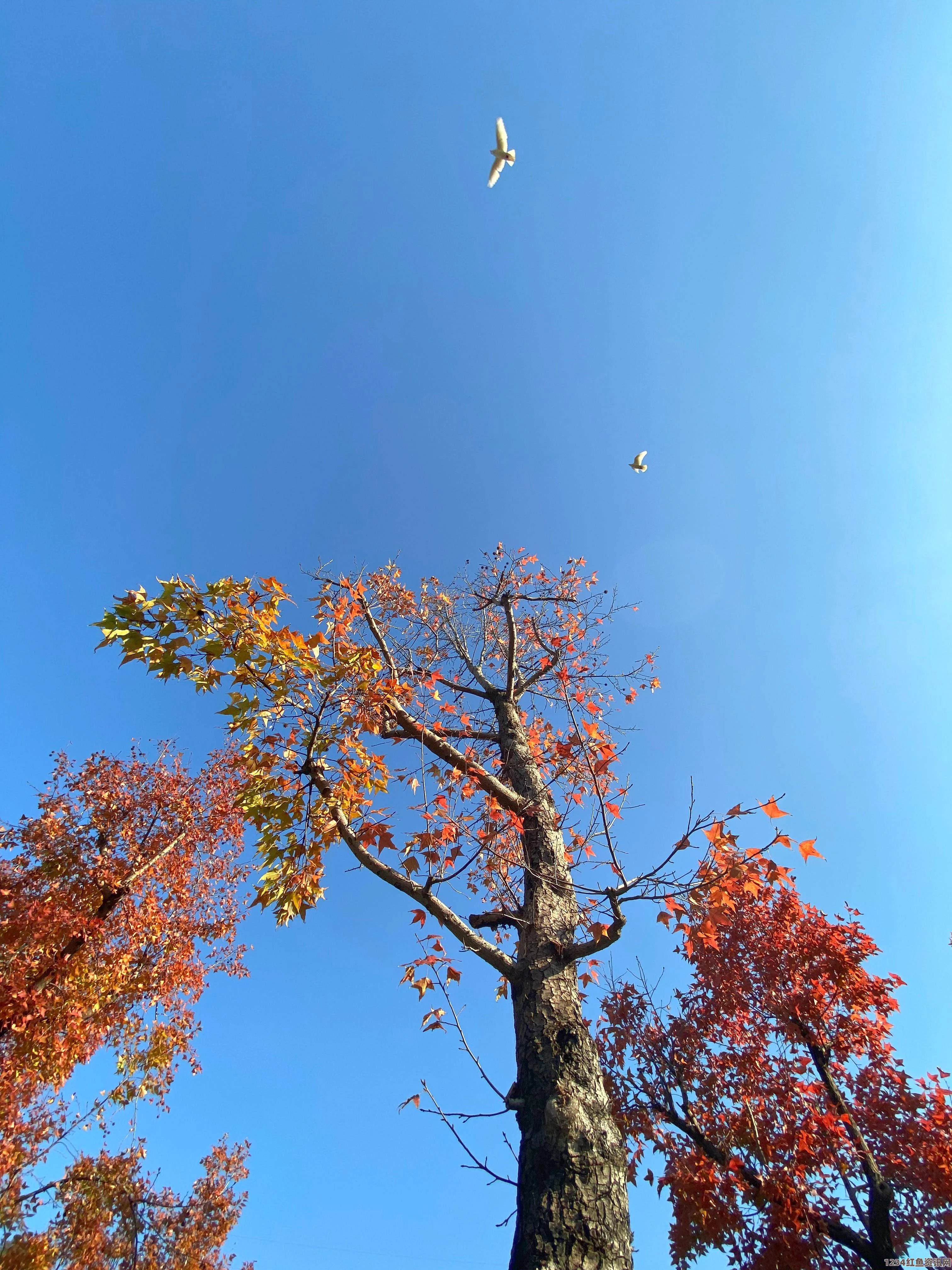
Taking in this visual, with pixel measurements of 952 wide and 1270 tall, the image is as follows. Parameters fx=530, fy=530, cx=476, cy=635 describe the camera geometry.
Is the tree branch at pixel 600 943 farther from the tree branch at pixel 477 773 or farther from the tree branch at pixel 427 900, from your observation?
the tree branch at pixel 477 773

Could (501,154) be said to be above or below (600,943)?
above

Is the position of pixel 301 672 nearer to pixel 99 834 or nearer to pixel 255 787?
pixel 255 787

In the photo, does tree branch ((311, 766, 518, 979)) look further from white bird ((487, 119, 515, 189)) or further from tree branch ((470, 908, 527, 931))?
white bird ((487, 119, 515, 189))

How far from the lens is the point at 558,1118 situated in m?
2.84

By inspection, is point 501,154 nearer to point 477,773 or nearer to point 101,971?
point 477,773

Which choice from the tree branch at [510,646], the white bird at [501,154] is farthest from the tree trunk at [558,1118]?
the white bird at [501,154]

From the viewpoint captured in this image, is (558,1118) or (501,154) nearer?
(558,1118)

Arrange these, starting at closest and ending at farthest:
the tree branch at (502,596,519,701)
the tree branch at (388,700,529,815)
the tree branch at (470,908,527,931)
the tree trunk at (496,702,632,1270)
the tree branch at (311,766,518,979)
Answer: the tree trunk at (496,702,632,1270) → the tree branch at (311,766,518,979) → the tree branch at (470,908,527,931) → the tree branch at (388,700,529,815) → the tree branch at (502,596,519,701)

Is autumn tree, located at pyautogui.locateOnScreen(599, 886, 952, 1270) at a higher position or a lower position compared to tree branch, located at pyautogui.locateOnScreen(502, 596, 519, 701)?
lower

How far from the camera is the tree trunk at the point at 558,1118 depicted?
2.39 m

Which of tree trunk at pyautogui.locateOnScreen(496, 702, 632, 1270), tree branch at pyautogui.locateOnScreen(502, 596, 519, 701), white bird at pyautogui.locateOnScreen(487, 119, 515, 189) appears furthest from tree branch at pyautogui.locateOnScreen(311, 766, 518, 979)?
white bird at pyautogui.locateOnScreen(487, 119, 515, 189)

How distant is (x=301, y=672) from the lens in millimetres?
3641

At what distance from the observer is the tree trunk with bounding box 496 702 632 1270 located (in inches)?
94.2

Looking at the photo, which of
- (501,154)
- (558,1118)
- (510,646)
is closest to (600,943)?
(558,1118)
